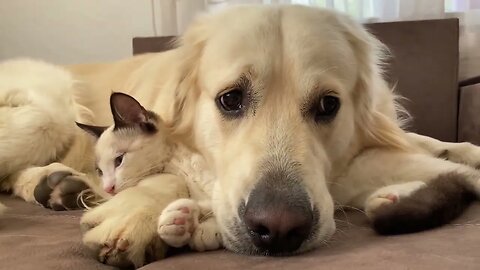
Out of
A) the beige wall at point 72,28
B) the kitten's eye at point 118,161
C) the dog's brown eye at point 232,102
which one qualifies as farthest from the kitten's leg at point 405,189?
the beige wall at point 72,28

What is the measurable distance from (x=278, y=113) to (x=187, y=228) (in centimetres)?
34

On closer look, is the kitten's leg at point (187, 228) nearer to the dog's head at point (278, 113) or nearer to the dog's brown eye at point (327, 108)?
the dog's head at point (278, 113)

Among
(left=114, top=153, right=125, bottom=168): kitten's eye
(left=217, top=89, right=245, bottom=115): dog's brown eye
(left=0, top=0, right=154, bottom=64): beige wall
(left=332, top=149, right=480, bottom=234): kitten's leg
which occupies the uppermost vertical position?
(left=0, top=0, right=154, bottom=64): beige wall

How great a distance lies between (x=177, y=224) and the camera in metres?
1.18

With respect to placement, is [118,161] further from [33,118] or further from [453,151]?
[453,151]

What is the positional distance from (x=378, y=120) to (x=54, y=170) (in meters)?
0.94

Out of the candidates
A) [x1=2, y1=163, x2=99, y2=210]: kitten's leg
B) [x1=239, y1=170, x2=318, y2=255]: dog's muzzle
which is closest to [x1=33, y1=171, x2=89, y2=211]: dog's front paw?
[x1=2, y1=163, x2=99, y2=210]: kitten's leg

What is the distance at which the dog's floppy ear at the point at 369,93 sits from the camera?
5.45 ft

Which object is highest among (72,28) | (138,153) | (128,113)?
(72,28)

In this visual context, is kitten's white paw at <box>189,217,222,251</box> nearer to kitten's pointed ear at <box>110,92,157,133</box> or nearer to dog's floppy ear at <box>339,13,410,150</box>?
kitten's pointed ear at <box>110,92,157,133</box>

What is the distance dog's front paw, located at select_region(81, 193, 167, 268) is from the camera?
118cm

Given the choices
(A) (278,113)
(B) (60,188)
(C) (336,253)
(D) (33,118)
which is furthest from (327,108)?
Result: (D) (33,118)

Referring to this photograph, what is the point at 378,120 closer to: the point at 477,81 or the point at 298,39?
the point at 298,39

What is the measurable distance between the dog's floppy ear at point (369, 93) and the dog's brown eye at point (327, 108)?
0.16 m
